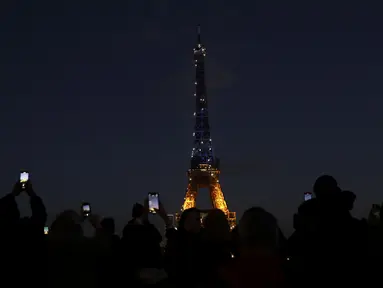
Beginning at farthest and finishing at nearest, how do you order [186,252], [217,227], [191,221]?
[191,221]
[186,252]
[217,227]

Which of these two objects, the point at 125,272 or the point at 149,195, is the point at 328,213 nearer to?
the point at 125,272

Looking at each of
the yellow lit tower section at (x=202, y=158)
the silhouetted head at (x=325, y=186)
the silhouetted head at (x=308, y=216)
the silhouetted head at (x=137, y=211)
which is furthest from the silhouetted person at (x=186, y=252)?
the yellow lit tower section at (x=202, y=158)

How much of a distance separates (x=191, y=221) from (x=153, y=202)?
1606mm

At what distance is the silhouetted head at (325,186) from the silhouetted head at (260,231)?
1.26m

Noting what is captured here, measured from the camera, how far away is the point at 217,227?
5.09 metres

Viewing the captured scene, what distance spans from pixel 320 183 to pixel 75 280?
250cm

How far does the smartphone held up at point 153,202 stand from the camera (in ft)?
22.9

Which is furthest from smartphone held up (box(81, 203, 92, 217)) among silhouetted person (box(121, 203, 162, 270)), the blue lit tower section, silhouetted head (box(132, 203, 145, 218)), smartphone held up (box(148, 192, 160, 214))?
the blue lit tower section

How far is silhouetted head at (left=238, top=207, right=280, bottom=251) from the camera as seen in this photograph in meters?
3.55

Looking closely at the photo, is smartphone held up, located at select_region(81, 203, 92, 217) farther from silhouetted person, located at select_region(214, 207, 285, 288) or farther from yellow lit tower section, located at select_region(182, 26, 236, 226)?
yellow lit tower section, located at select_region(182, 26, 236, 226)

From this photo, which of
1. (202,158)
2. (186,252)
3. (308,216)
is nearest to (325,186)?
(308,216)

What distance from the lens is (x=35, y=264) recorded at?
4793mm

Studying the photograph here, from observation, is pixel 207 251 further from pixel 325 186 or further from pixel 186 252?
pixel 325 186

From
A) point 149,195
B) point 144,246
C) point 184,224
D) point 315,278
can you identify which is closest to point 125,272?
point 144,246
